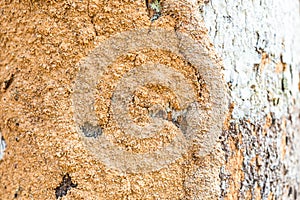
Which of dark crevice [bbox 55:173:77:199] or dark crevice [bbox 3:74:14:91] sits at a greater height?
dark crevice [bbox 3:74:14:91]

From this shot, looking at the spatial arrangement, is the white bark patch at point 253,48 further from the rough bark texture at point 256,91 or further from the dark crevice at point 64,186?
the dark crevice at point 64,186

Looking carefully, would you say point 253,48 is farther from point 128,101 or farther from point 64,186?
point 64,186

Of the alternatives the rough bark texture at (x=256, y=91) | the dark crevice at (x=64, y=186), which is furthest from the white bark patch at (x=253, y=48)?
→ the dark crevice at (x=64, y=186)

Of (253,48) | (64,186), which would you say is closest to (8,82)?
(64,186)

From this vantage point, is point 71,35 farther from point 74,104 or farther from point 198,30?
point 198,30

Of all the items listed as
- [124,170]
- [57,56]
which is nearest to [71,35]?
[57,56]

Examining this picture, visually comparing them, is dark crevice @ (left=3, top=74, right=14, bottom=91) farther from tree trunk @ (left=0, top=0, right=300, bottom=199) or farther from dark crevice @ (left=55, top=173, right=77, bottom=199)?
dark crevice @ (left=55, top=173, right=77, bottom=199)

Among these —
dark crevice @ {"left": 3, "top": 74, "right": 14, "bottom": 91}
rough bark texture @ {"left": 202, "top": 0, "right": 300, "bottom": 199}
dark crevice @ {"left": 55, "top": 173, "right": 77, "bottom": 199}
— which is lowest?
dark crevice @ {"left": 55, "top": 173, "right": 77, "bottom": 199}

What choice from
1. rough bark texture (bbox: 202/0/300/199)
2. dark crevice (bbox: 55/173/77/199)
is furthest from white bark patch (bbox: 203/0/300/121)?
dark crevice (bbox: 55/173/77/199)
